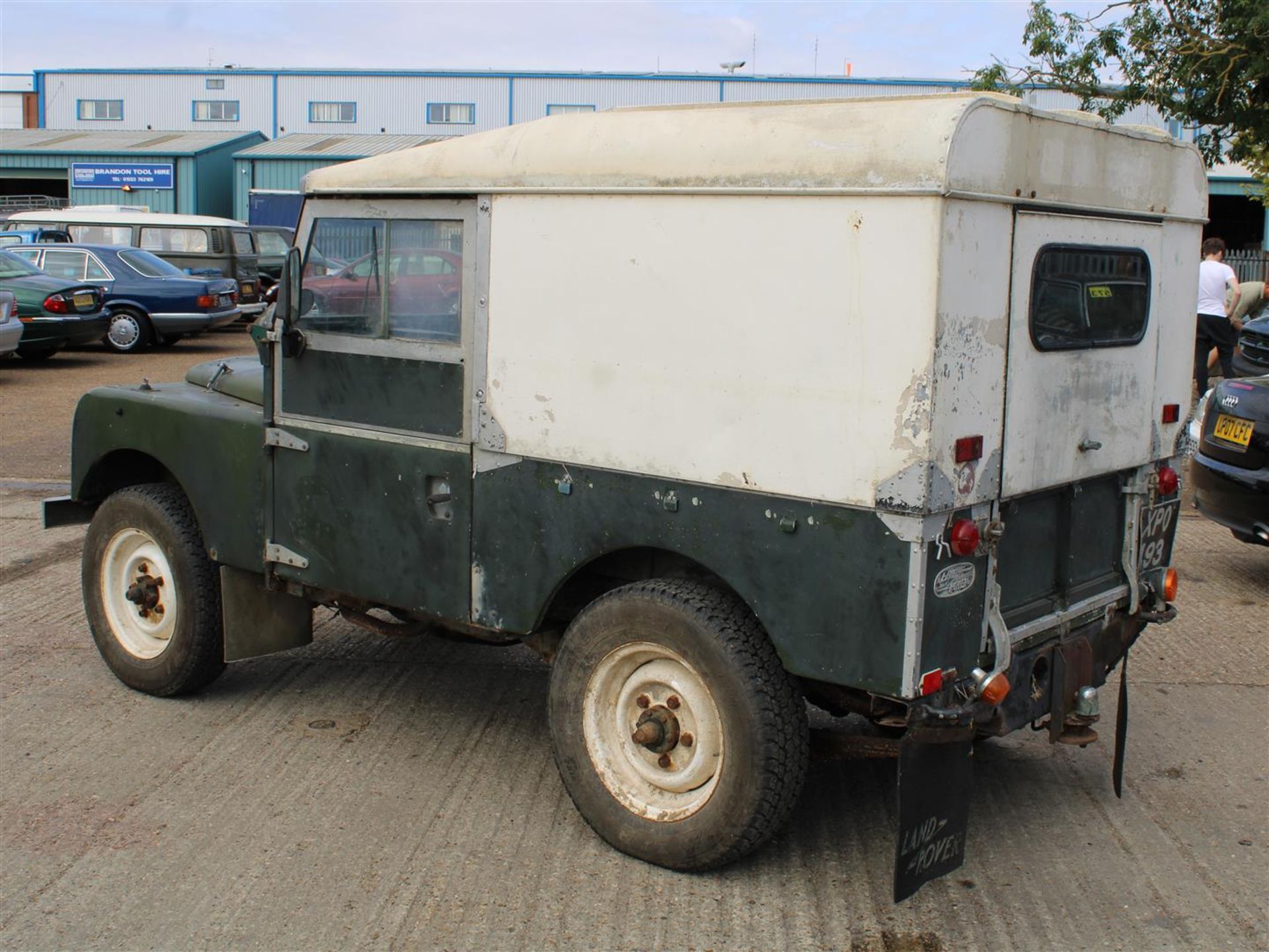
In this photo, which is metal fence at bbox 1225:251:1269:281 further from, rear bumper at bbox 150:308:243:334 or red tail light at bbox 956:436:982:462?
red tail light at bbox 956:436:982:462

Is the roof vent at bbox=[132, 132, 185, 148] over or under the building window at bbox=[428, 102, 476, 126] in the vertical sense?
under

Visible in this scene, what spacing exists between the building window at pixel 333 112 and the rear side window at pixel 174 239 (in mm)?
29447

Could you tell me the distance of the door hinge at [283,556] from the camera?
4.96 metres

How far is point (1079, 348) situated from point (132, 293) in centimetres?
1780

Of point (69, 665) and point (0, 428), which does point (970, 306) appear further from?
point (0, 428)

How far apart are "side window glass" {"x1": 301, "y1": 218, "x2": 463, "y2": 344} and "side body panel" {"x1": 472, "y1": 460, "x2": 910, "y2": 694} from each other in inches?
23.0

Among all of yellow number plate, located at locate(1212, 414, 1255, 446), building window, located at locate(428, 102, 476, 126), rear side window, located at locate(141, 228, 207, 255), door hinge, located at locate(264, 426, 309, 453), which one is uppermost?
building window, located at locate(428, 102, 476, 126)

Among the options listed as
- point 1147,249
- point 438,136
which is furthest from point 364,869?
point 438,136

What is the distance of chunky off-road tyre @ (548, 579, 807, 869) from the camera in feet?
12.6

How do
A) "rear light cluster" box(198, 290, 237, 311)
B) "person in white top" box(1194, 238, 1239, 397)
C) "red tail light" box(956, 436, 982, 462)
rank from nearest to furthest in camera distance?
"red tail light" box(956, 436, 982, 462) < "person in white top" box(1194, 238, 1239, 397) < "rear light cluster" box(198, 290, 237, 311)

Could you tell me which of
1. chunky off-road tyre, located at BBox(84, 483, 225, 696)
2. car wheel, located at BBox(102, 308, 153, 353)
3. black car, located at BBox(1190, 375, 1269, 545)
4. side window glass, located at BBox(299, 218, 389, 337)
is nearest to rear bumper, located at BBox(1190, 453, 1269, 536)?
black car, located at BBox(1190, 375, 1269, 545)

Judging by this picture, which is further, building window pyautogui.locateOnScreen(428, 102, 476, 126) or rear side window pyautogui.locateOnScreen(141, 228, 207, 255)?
building window pyautogui.locateOnScreen(428, 102, 476, 126)

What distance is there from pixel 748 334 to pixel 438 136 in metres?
46.4

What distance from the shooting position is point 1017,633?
3994mm
